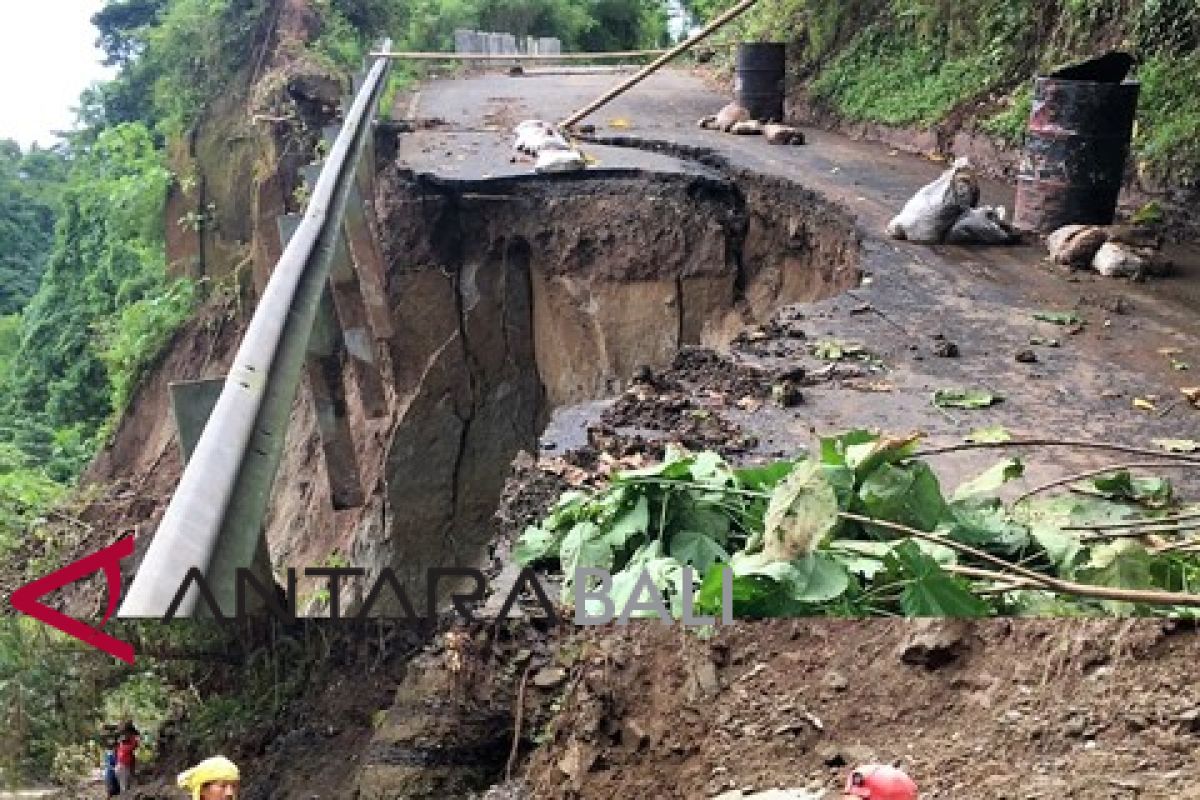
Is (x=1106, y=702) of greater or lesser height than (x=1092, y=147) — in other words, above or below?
below

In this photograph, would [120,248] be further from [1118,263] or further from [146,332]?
[1118,263]

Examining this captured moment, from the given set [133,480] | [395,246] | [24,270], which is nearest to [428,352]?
[395,246]

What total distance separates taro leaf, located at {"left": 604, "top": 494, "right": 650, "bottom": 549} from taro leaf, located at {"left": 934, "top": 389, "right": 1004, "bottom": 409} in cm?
232

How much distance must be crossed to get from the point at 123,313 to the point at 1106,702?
17.1 m

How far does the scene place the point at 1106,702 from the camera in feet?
8.76

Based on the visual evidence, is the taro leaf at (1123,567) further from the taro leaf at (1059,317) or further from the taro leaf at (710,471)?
the taro leaf at (1059,317)

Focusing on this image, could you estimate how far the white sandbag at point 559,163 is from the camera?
10.2m

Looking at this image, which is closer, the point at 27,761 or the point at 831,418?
the point at 831,418

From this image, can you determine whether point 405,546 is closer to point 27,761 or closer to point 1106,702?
point 27,761

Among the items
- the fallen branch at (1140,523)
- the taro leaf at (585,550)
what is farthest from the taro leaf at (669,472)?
the fallen branch at (1140,523)

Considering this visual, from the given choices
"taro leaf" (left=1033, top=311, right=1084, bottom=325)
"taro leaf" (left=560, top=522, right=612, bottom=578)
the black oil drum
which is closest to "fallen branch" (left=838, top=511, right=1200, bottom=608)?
"taro leaf" (left=560, top=522, right=612, bottom=578)

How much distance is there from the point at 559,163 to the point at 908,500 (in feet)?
23.9

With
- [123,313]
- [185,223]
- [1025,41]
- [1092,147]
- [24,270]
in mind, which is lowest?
[24,270]

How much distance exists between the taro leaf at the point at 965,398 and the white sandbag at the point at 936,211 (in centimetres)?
293
